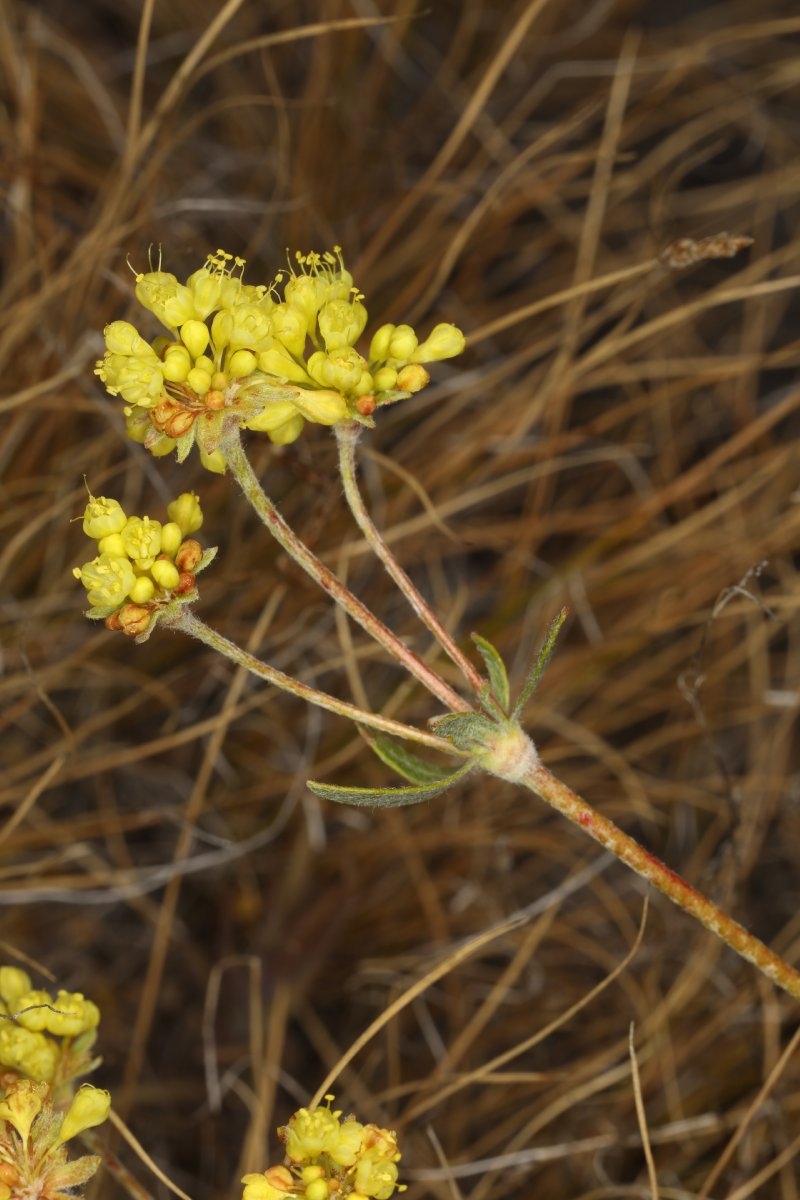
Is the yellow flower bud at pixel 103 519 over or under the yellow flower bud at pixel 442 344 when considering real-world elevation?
Result: under

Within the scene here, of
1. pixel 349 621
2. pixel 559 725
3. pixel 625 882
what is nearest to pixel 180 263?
pixel 349 621

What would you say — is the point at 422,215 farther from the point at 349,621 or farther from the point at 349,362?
the point at 349,362

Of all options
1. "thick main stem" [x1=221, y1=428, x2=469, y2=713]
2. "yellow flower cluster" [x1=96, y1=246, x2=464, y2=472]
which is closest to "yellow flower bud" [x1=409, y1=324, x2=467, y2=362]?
"yellow flower cluster" [x1=96, y1=246, x2=464, y2=472]

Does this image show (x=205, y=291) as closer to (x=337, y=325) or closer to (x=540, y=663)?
(x=337, y=325)

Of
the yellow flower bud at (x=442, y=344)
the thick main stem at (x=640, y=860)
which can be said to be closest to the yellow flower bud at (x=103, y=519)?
the yellow flower bud at (x=442, y=344)

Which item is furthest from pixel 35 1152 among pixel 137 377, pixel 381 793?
pixel 137 377

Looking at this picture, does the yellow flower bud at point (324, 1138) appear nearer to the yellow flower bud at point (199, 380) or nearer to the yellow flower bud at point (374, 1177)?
the yellow flower bud at point (374, 1177)
